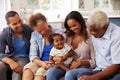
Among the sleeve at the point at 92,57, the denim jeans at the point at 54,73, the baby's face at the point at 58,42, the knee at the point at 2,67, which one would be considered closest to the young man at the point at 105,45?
the sleeve at the point at 92,57

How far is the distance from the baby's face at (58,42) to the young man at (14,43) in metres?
0.47

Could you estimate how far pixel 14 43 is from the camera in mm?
2857

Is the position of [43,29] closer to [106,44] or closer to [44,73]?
[44,73]

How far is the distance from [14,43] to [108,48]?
120cm

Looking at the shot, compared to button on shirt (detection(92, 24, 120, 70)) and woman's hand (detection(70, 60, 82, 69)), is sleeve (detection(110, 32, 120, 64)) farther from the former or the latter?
woman's hand (detection(70, 60, 82, 69))

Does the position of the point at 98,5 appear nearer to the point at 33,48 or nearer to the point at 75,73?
the point at 33,48

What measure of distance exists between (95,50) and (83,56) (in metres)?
0.22

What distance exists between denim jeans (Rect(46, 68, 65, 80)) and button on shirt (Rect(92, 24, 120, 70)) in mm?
362

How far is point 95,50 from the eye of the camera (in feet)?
7.66

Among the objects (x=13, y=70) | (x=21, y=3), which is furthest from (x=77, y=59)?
(x=21, y=3)

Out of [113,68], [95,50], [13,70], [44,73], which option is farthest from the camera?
[13,70]

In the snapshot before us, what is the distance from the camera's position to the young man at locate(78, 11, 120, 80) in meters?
2.07

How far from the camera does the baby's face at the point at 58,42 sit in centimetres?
250

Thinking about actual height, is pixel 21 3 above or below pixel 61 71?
above
